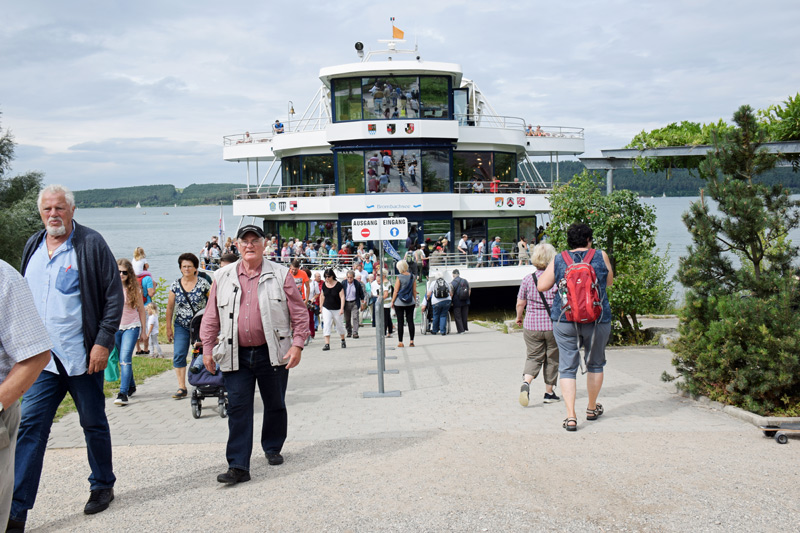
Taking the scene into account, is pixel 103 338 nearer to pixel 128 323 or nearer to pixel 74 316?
pixel 74 316

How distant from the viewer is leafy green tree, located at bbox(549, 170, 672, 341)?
1248cm

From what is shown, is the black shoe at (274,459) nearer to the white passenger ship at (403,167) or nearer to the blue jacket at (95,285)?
the blue jacket at (95,285)

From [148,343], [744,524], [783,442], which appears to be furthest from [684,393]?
[148,343]

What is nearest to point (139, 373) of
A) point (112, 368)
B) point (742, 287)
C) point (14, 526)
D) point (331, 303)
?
point (112, 368)

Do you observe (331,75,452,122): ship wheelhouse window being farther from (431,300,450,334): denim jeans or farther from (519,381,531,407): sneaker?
(519,381,531,407): sneaker

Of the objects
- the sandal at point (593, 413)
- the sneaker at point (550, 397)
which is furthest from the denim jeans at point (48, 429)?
the sneaker at point (550, 397)

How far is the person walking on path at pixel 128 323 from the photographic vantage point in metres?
8.20

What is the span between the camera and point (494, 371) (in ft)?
32.5

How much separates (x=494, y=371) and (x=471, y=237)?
66.3ft

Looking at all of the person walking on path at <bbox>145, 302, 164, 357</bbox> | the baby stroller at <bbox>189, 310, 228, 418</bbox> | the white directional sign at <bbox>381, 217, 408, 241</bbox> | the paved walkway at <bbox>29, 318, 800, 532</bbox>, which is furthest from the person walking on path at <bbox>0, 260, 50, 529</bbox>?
the person walking on path at <bbox>145, 302, 164, 357</bbox>

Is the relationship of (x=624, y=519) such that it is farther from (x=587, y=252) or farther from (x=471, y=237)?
(x=471, y=237)

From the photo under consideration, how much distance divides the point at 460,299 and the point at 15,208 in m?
34.6

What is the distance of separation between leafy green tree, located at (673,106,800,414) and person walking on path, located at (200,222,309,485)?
4.32m

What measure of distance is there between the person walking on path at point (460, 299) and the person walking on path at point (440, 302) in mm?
190
